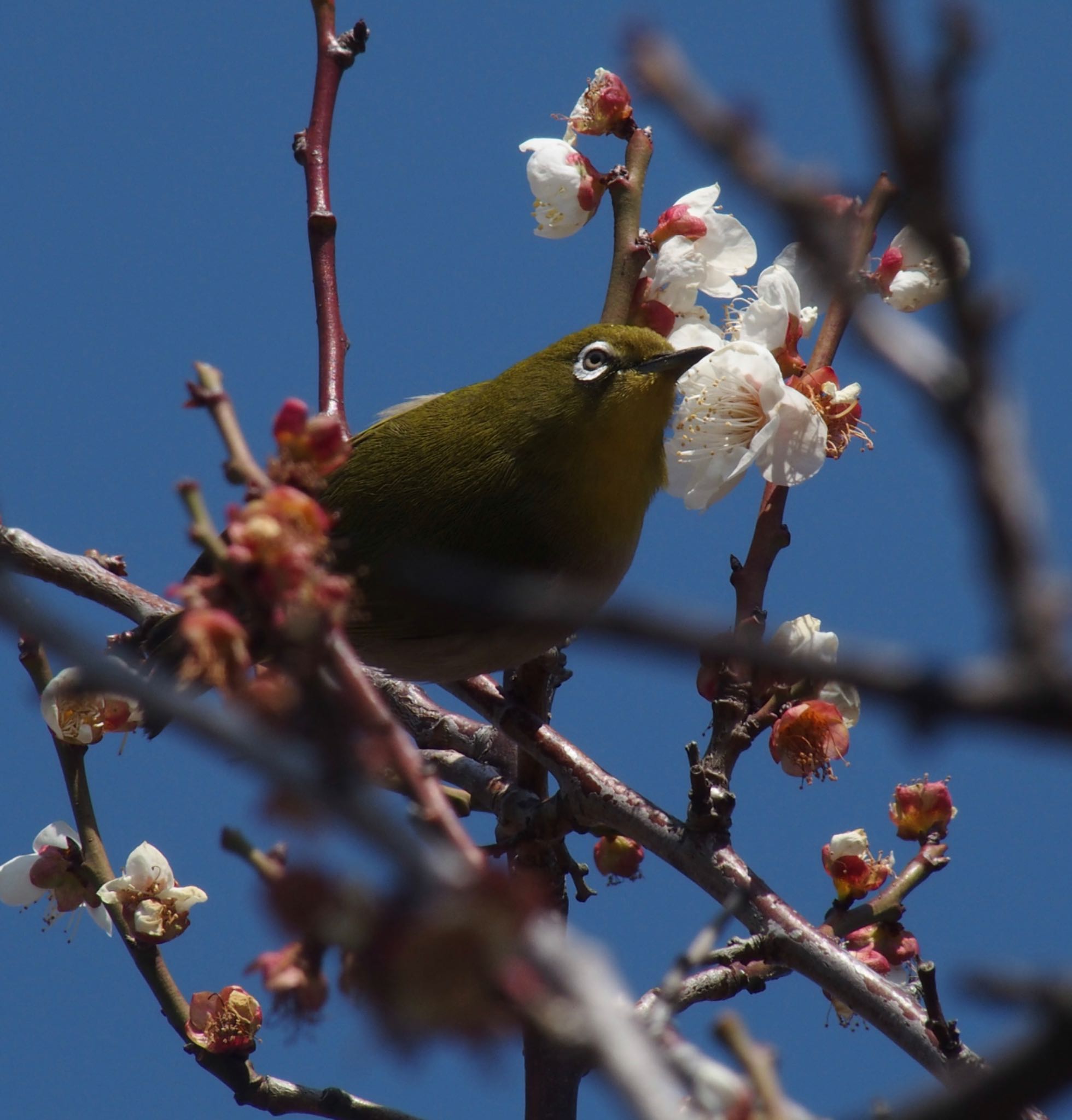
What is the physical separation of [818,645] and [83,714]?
86.6 inches

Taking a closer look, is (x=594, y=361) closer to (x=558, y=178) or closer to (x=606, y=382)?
(x=606, y=382)

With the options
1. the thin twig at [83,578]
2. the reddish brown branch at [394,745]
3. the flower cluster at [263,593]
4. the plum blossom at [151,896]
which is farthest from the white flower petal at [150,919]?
the reddish brown branch at [394,745]

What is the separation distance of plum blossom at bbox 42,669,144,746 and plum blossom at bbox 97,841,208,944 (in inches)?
14.7

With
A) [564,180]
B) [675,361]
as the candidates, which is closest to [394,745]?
[675,361]

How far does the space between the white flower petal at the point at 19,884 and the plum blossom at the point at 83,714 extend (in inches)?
20.0

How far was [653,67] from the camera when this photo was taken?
40.7 inches

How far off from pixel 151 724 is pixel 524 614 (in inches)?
140

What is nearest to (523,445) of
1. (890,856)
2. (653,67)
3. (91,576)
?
(91,576)

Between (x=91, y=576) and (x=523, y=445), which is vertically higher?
(x=523, y=445)

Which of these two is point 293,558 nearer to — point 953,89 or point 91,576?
point 953,89

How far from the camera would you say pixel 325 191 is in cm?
530

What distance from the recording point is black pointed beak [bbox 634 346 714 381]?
4941mm

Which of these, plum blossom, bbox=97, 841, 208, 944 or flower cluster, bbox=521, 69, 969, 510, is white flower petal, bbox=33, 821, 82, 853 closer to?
plum blossom, bbox=97, 841, 208, 944

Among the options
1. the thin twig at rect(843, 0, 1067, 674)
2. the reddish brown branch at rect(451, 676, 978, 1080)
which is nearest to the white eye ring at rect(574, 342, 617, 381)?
the reddish brown branch at rect(451, 676, 978, 1080)
